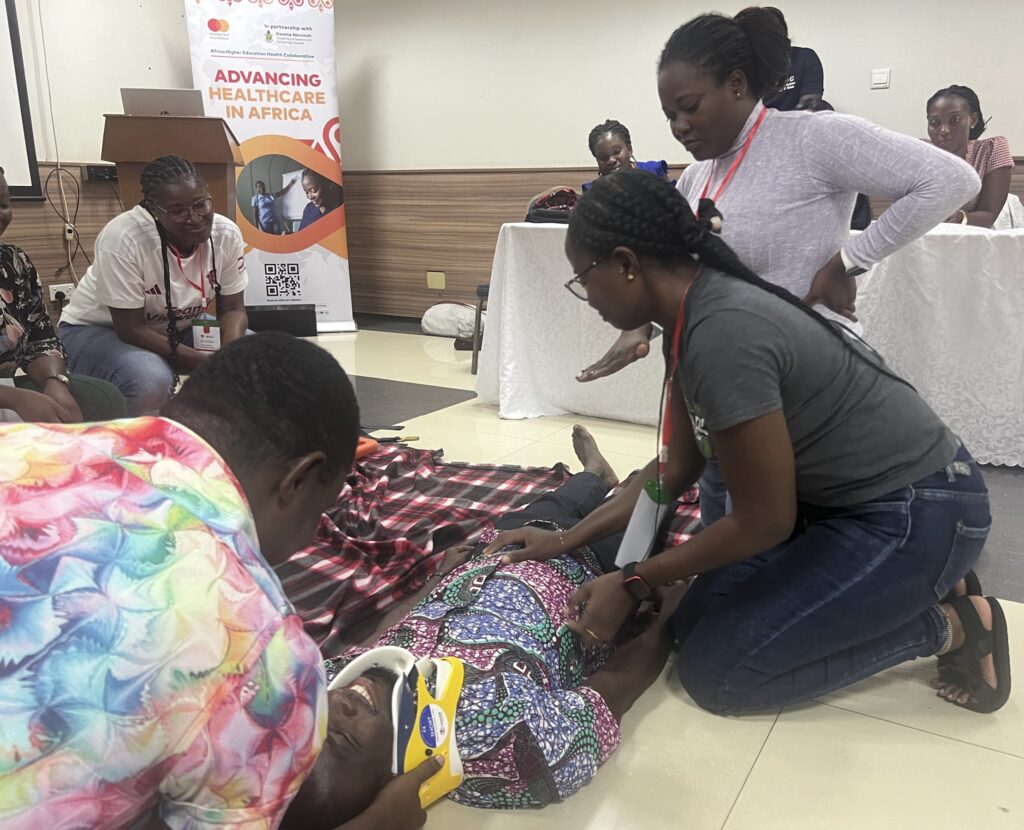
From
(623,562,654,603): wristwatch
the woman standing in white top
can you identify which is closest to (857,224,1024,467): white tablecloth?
the woman standing in white top

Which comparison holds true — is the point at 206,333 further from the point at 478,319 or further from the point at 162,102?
the point at 162,102

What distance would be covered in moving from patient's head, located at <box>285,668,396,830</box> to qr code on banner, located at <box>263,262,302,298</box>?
14.3 ft

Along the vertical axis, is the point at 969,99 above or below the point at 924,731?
above

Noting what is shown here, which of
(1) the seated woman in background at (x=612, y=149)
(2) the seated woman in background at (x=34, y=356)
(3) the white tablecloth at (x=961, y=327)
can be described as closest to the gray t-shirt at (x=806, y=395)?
(3) the white tablecloth at (x=961, y=327)

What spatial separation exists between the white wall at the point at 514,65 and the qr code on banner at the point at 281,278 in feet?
3.69

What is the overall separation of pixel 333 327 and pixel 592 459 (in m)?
3.44

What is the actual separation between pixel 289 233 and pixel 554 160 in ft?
5.62

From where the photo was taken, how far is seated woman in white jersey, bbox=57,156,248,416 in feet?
7.87

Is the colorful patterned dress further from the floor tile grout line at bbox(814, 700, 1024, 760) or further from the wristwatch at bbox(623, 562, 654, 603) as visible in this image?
the floor tile grout line at bbox(814, 700, 1024, 760)

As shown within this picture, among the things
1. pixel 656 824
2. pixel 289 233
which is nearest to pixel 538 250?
pixel 656 824

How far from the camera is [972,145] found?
11.1 feet

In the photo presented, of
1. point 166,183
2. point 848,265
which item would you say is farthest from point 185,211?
point 848,265

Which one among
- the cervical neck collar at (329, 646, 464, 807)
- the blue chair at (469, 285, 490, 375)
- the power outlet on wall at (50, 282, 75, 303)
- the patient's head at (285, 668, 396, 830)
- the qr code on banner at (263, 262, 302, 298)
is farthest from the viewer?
the qr code on banner at (263, 262, 302, 298)

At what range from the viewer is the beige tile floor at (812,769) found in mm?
1147
